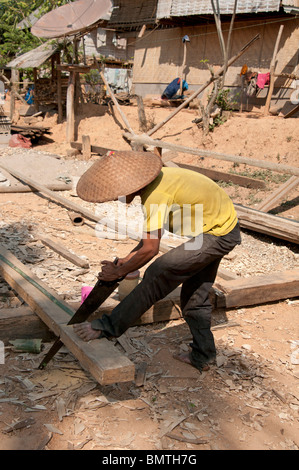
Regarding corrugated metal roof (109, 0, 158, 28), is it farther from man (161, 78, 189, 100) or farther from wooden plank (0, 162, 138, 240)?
wooden plank (0, 162, 138, 240)

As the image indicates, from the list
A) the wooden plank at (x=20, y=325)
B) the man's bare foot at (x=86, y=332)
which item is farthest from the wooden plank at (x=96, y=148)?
the man's bare foot at (x=86, y=332)

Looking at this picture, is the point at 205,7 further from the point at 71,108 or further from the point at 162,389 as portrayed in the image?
the point at 162,389

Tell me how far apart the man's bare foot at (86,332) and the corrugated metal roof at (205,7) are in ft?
48.8

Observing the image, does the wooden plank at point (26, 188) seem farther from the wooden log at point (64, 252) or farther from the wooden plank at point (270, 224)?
the wooden plank at point (270, 224)

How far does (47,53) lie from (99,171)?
51.3 feet

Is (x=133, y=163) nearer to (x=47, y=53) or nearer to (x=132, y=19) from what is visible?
(x=47, y=53)

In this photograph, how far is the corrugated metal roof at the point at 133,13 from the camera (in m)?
20.5

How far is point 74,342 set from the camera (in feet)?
8.74

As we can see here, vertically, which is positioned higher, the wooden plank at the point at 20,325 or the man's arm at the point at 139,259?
the man's arm at the point at 139,259

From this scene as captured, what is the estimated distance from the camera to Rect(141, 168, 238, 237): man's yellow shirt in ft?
8.82

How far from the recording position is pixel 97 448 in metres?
2.38

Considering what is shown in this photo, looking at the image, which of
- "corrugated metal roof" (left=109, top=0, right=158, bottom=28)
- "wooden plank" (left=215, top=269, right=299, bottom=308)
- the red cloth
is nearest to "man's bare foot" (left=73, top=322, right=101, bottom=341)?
"wooden plank" (left=215, top=269, right=299, bottom=308)

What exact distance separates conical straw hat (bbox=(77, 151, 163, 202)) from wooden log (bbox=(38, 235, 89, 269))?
2.31m

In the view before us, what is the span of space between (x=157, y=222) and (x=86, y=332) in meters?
0.83
